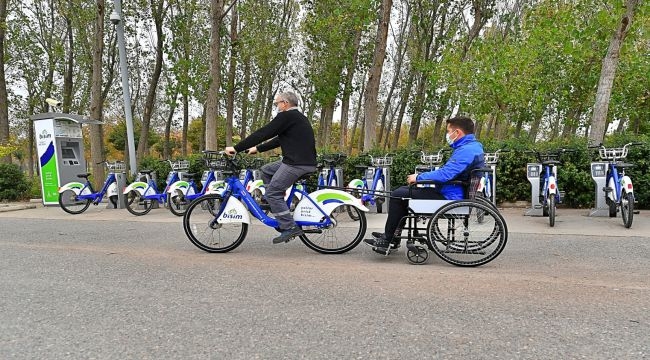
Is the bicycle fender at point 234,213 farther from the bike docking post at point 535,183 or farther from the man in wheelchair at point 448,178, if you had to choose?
the bike docking post at point 535,183

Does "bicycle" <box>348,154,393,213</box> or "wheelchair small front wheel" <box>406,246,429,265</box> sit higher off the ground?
"bicycle" <box>348,154,393,213</box>

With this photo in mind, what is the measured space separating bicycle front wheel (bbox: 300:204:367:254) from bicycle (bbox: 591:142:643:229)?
4.10 metres

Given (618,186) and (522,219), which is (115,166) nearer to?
(522,219)

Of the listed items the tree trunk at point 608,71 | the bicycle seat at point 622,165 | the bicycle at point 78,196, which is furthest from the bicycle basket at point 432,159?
the bicycle at point 78,196

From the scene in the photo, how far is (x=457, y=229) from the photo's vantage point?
4695 mm

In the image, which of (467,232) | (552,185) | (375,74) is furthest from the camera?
(375,74)

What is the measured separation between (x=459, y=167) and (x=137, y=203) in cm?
762

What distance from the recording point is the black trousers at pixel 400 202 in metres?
4.72

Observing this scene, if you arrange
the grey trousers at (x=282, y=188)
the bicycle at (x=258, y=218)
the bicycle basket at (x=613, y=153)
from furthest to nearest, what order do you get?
the bicycle basket at (x=613, y=153) → the bicycle at (x=258, y=218) → the grey trousers at (x=282, y=188)

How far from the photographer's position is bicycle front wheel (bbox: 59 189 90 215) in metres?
9.83

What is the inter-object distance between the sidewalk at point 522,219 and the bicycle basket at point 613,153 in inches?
40.6

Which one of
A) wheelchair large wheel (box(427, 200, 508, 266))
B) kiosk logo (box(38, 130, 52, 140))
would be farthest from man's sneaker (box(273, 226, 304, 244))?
kiosk logo (box(38, 130, 52, 140))

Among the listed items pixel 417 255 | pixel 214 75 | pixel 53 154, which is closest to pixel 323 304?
pixel 417 255

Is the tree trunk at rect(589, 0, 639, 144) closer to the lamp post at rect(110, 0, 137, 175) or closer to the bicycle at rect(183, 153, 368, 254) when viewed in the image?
the bicycle at rect(183, 153, 368, 254)
